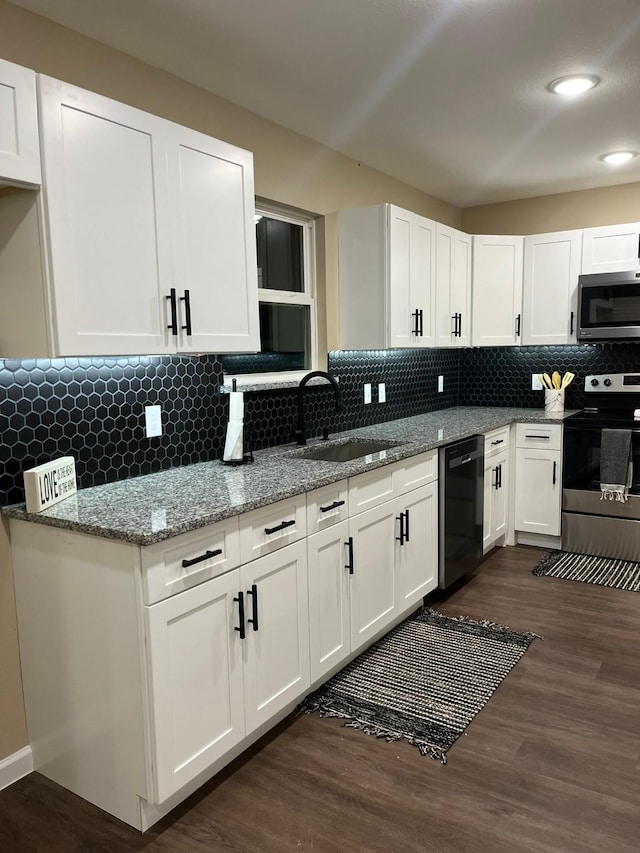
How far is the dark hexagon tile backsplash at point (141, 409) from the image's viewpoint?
2.11 metres

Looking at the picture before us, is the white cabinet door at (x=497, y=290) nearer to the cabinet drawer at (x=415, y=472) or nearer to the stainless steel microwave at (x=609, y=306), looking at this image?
the stainless steel microwave at (x=609, y=306)

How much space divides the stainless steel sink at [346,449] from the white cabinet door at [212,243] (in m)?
0.82

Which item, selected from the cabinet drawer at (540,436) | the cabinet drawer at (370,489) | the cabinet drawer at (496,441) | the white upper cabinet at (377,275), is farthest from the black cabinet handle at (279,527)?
the cabinet drawer at (540,436)

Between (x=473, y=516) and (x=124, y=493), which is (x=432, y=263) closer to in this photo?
(x=473, y=516)

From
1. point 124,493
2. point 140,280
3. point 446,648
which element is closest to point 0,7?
point 140,280

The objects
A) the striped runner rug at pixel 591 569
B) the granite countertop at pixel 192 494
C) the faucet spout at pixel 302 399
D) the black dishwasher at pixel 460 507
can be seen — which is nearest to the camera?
the granite countertop at pixel 192 494

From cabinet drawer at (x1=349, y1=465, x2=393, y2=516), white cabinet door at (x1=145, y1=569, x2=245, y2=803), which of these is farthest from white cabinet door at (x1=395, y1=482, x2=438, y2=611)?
white cabinet door at (x1=145, y1=569, x2=245, y2=803)

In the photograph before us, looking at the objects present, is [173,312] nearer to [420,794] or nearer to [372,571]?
[372,571]

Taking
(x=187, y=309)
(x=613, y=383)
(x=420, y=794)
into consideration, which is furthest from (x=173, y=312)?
(x=613, y=383)

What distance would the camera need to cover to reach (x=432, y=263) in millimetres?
4090

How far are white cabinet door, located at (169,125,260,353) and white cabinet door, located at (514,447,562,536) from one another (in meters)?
2.52

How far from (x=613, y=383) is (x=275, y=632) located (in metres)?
3.46

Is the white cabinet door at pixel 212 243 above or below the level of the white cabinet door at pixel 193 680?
above

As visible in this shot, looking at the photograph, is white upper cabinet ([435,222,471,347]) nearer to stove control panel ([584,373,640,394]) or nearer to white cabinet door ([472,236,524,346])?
white cabinet door ([472,236,524,346])
